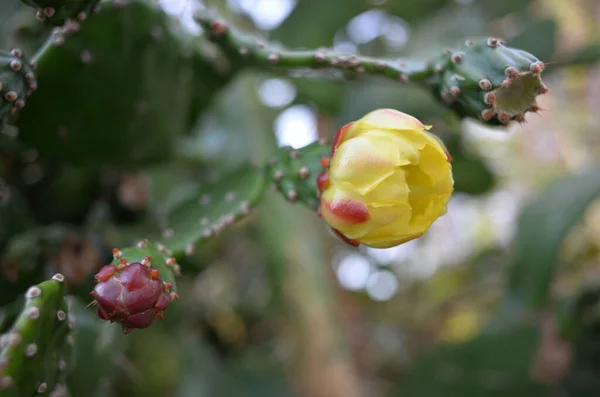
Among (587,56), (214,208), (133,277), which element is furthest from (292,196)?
(587,56)

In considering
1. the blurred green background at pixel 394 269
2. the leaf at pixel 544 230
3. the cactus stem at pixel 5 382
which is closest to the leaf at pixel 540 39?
the blurred green background at pixel 394 269

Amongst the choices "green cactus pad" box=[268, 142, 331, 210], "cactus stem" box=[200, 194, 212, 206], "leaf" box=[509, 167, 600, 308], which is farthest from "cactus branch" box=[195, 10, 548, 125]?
"leaf" box=[509, 167, 600, 308]

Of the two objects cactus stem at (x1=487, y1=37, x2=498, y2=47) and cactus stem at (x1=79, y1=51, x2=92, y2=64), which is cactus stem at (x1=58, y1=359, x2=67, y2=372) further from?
cactus stem at (x1=487, y1=37, x2=498, y2=47)

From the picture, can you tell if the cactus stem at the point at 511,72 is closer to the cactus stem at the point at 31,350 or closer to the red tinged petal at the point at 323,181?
the red tinged petal at the point at 323,181

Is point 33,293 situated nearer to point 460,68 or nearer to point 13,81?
point 13,81

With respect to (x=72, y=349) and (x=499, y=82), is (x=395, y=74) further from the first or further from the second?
(x=72, y=349)

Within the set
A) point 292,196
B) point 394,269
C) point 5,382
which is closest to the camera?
point 5,382
